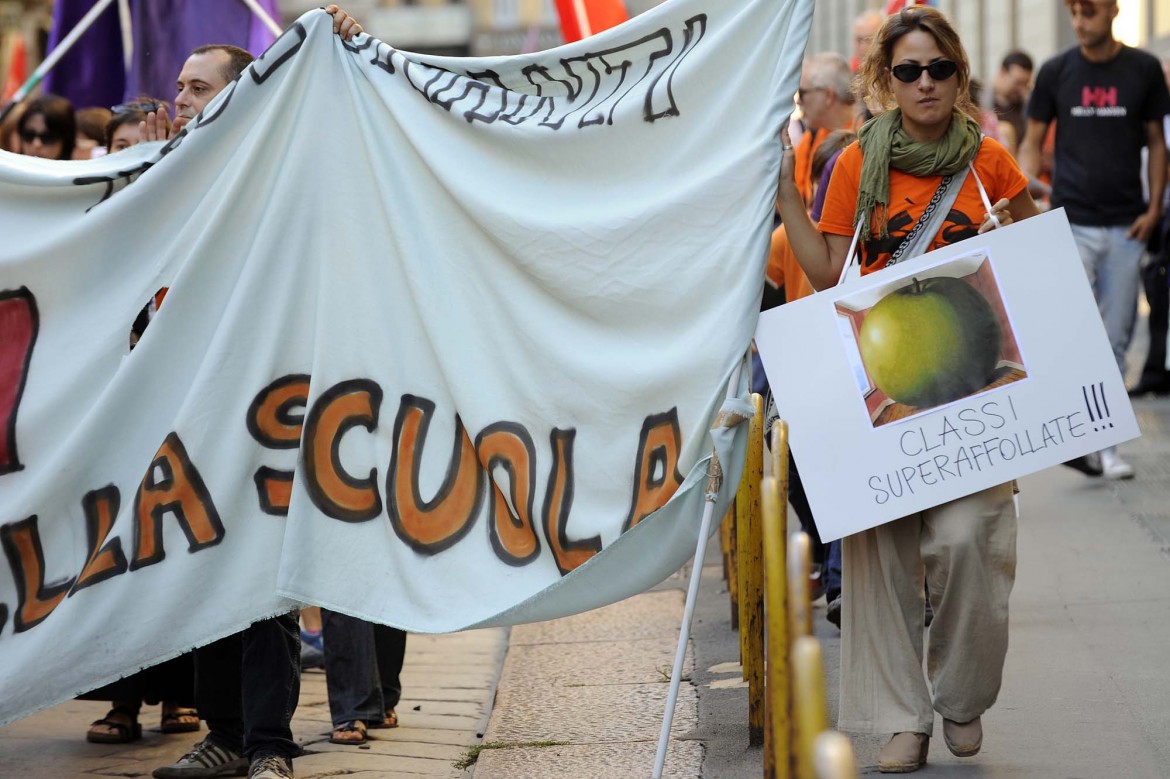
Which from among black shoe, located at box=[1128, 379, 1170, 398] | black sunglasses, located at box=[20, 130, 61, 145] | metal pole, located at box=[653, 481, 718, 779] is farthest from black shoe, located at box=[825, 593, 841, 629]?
black shoe, located at box=[1128, 379, 1170, 398]

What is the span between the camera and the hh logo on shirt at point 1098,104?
28.4ft

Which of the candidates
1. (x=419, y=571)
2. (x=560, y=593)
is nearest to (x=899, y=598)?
(x=560, y=593)

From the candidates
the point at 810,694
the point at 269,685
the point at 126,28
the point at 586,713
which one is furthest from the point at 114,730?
the point at 126,28

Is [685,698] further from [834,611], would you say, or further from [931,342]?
[931,342]

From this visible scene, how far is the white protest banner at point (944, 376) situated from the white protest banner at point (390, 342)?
0.28m

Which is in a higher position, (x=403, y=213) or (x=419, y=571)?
(x=403, y=213)

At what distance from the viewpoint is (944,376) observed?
14.6ft

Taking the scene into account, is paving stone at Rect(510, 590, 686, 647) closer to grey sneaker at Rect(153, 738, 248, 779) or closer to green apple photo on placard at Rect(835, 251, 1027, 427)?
grey sneaker at Rect(153, 738, 248, 779)

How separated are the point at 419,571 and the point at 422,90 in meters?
1.32

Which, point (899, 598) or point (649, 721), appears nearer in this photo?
point (899, 598)

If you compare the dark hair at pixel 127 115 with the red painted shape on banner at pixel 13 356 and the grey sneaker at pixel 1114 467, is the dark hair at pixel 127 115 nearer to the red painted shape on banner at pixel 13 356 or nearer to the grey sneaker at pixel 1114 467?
the red painted shape on banner at pixel 13 356

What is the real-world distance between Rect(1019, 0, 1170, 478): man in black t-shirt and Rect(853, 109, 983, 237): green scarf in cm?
435

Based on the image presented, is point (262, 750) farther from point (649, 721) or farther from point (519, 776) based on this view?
point (649, 721)

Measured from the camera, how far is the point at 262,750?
4.75 metres
